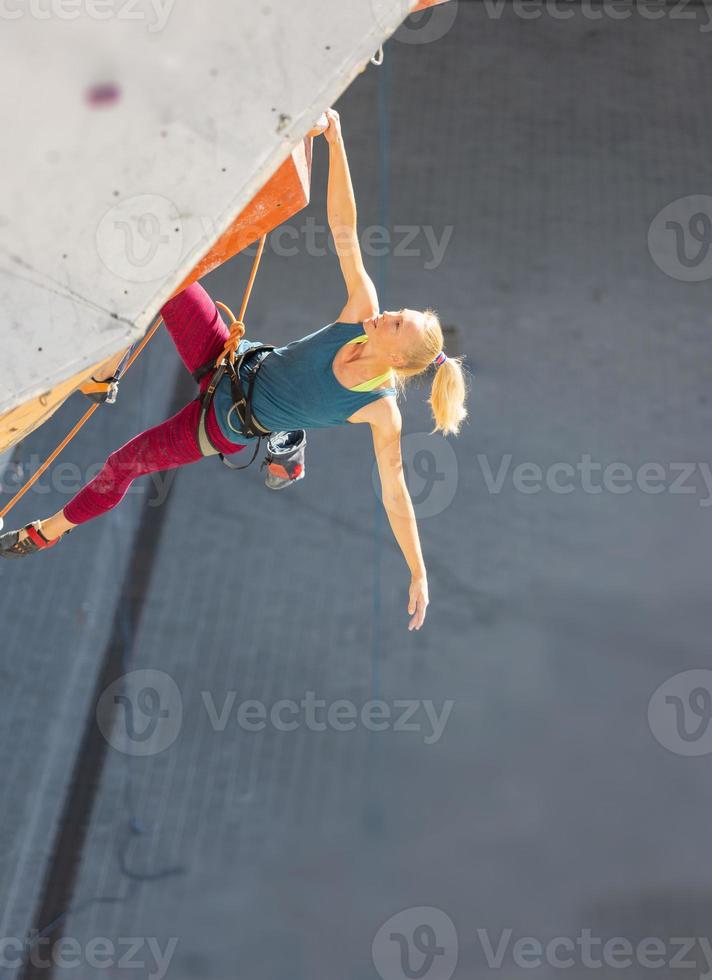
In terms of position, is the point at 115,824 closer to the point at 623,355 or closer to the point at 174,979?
the point at 174,979

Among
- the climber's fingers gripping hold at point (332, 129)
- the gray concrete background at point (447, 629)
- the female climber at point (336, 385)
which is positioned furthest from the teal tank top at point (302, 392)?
the gray concrete background at point (447, 629)

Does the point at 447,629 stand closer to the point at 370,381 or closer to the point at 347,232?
the point at 370,381

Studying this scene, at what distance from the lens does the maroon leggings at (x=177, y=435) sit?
3463 mm

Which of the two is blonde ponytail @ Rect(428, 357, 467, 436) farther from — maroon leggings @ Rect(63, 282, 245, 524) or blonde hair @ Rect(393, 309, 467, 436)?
maroon leggings @ Rect(63, 282, 245, 524)

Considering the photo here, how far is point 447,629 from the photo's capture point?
251 inches

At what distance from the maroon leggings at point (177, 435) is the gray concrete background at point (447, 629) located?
2.60 m

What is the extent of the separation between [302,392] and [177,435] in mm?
440

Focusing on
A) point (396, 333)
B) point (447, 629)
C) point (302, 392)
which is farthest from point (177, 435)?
point (447, 629)

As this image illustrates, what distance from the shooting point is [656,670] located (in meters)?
6.18

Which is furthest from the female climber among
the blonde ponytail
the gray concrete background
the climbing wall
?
the gray concrete background

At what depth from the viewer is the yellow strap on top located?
3.23 m

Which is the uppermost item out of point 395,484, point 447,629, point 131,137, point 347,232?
point 447,629

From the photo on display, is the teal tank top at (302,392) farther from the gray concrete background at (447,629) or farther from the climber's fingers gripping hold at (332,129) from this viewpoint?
the gray concrete background at (447,629)

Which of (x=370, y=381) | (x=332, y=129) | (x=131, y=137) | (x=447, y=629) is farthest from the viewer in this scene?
(x=447, y=629)
